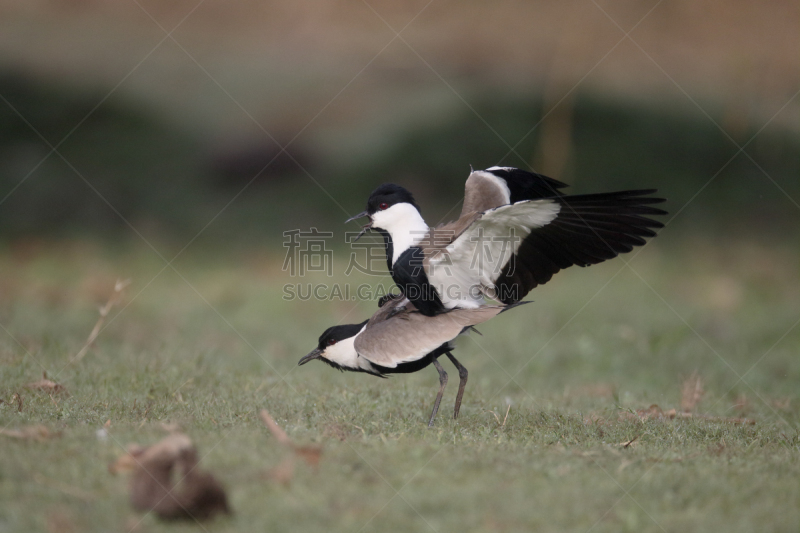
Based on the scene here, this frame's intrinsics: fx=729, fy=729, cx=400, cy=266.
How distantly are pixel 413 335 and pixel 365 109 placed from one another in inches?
432

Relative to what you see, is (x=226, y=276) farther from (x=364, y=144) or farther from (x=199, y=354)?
(x=364, y=144)

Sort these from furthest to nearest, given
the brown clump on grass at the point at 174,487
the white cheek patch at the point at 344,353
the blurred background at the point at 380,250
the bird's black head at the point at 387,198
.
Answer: the bird's black head at the point at 387,198
the white cheek patch at the point at 344,353
the blurred background at the point at 380,250
the brown clump on grass at the point at 174,487

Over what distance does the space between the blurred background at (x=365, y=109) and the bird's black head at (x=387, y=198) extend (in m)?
6.43

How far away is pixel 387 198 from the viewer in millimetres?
5109

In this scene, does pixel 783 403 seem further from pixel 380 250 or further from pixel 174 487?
pixel 380 250

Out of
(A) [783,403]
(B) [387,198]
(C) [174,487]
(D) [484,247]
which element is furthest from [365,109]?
(C) [174,487]

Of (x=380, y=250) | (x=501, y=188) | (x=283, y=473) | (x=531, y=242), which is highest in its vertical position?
(x=501, y=188)

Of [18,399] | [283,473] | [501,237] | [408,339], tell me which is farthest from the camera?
[408,339]

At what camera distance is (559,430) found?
4.32m

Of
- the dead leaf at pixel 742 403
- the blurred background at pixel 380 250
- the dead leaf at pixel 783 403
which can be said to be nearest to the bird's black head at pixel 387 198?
the blurred background at pixel 380 250

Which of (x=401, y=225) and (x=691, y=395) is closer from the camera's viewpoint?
(x=401, y=225)

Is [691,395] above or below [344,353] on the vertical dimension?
above

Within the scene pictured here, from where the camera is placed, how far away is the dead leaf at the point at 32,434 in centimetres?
348

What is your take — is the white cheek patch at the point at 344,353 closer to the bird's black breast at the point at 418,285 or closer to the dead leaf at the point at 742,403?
the bird's black breast at the point at 418,285
